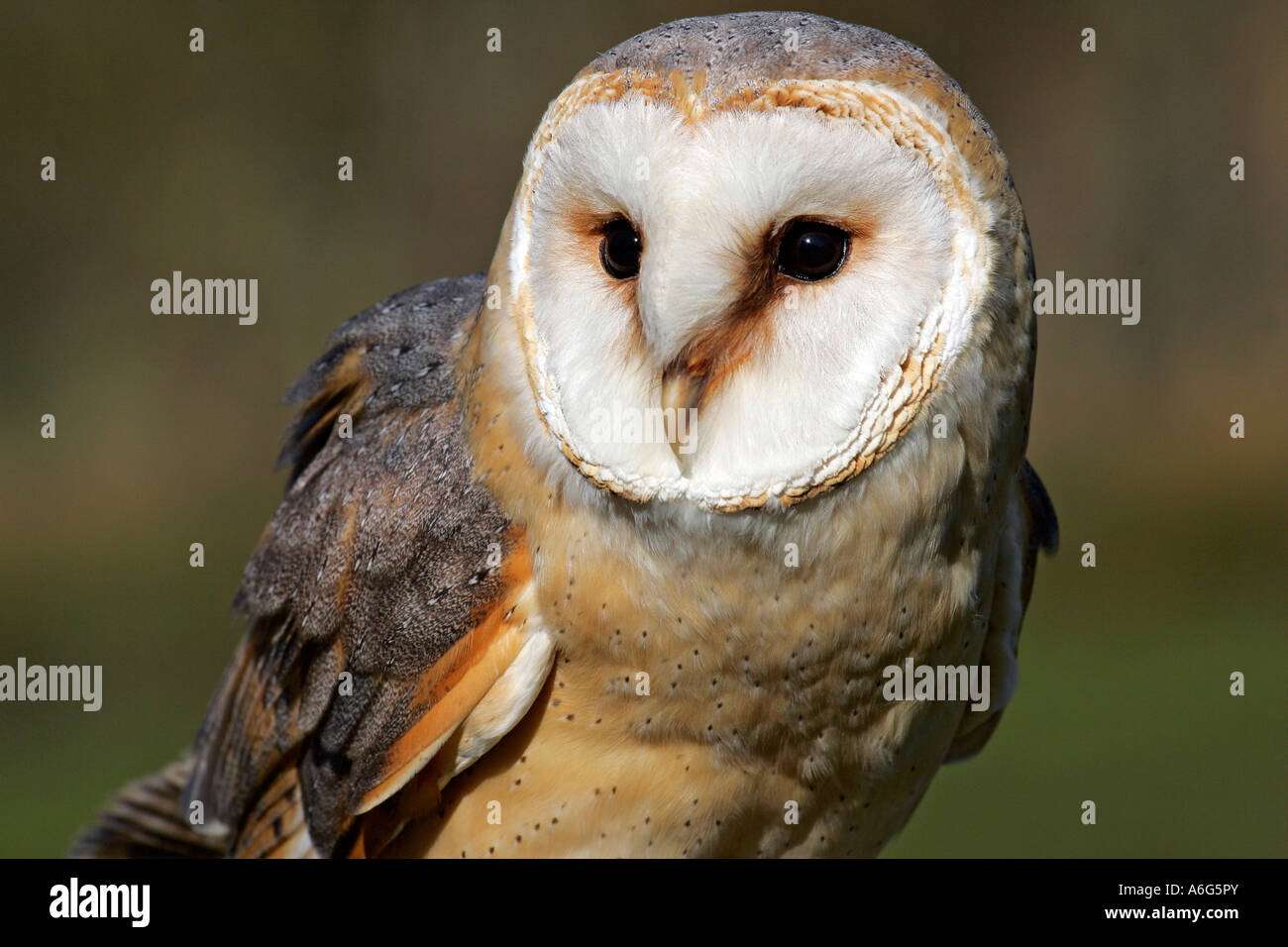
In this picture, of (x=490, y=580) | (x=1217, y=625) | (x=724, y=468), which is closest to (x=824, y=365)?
(x=724, y=468)

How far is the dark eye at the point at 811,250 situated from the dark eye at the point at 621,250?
0.51 feet

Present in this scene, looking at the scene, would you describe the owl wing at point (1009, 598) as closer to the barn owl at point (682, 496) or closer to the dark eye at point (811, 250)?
the barn owl at point (682, 496)

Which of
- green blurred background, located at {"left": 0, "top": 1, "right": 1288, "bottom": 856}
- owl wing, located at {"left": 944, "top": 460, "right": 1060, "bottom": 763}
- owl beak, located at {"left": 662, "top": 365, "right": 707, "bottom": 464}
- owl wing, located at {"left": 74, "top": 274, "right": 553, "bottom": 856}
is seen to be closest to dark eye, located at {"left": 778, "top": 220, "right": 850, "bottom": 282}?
owl beak, located at {"left": 662, "top": 365, "right": 707, "bottom": 464}

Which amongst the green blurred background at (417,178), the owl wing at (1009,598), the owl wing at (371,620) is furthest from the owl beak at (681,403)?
the green blurred background at (417,178)

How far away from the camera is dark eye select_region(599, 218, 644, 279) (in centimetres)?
136

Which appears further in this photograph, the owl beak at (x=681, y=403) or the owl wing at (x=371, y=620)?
the owl wing at (x=371, y=620)

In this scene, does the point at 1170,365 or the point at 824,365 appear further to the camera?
the point at 1170,365

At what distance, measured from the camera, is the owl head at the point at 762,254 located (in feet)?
4.19

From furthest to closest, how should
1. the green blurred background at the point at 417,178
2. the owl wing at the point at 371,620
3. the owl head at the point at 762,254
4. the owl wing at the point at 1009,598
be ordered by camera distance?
the green blurred background at the point at 417,178 → the owl wing at the point at 1009,598 → the owl wing at the point at 371,620 → the owl head at the point at 762,254

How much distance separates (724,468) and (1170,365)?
5.48m

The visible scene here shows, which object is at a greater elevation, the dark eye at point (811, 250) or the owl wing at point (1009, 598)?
the dark eye at point (811, 250)

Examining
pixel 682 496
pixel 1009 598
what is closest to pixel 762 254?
pixel 682 496

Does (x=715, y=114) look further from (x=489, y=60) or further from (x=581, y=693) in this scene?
(x=489, y=60)

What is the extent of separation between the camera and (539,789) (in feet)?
5.46
